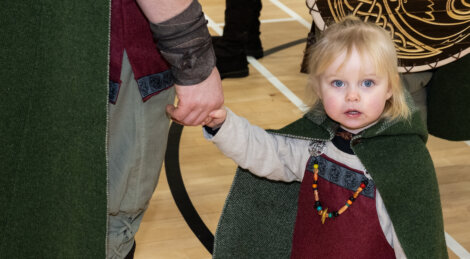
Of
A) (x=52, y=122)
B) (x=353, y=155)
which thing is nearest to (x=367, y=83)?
(x=353, y=155)

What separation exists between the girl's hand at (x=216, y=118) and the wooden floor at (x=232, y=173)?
107 centimetres

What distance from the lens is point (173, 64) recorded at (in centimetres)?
136

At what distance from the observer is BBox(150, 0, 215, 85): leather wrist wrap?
1.31 meters

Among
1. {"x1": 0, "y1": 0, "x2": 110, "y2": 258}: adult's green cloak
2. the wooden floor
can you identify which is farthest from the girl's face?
the wooden floor

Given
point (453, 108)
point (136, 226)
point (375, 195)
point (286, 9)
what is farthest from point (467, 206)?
point (286, 9)

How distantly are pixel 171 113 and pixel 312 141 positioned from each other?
53 cm

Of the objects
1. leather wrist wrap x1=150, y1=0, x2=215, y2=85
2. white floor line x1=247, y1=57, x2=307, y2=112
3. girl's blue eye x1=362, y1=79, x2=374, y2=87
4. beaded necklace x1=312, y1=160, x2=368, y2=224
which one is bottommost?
white floor line x1=247, y1=57, x2=307, y2=112

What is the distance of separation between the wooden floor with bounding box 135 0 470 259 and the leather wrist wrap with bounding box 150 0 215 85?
136 centimetres

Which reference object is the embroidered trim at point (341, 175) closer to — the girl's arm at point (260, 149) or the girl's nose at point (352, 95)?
the girl's arm at point (260, 149)

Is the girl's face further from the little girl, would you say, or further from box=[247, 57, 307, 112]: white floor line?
box=[247, 57, 307, 112]: white floor line

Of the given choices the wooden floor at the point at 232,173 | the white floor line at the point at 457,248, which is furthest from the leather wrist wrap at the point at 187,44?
the white floor line at the point at 457,248

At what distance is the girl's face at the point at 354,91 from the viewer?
167 centimetres

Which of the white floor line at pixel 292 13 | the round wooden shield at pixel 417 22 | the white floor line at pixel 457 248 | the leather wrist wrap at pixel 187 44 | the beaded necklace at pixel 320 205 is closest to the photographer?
the leather wrist wrap at pixel 187 44

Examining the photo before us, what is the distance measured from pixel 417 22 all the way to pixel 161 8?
4.16 ft
